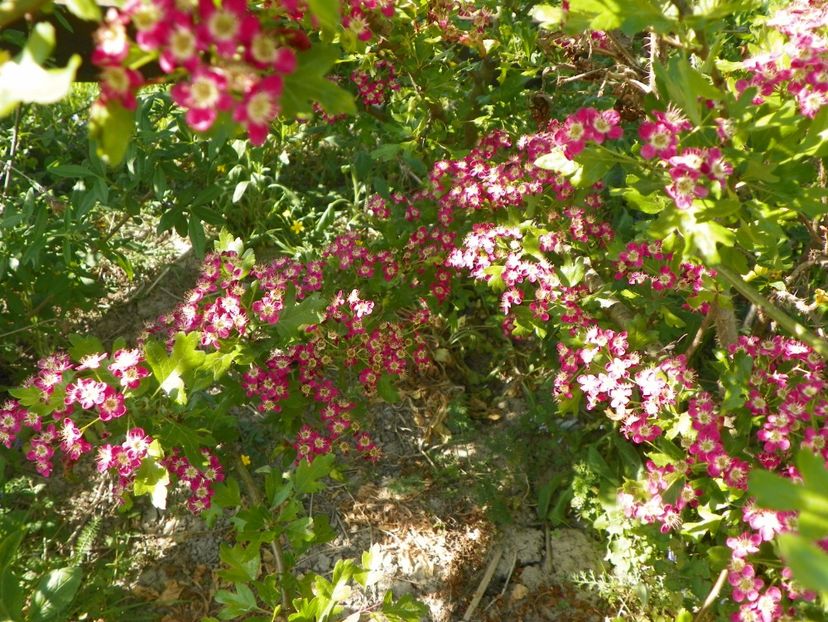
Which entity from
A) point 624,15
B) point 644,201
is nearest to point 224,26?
point 624,15

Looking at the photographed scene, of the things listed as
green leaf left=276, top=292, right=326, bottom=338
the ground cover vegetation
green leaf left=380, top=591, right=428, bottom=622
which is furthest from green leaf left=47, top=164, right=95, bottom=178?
green leaf left=380, top=591, right=428, bottom=622

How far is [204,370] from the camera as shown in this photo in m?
1.83

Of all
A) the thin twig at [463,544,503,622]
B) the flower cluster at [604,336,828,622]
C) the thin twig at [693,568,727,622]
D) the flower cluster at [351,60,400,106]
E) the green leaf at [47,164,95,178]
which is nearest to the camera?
the flower cluster at [604,336,828,622]

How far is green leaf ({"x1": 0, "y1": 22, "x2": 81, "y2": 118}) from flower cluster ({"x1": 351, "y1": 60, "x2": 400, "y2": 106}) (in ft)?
6.51

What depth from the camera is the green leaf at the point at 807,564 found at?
69 cm

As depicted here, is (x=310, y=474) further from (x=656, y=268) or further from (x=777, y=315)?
(x=777, y=315)

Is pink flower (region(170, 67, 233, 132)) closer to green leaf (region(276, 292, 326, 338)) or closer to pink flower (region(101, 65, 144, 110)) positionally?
pink flower (region(101, 65, 144, 110))

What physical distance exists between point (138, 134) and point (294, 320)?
1.01m

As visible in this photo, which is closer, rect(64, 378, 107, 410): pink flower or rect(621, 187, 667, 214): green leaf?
rect(621, 187, 667, 214): green leaf

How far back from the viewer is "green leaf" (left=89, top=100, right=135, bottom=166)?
2.63ft

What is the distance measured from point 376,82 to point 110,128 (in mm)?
2006

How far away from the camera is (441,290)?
254 cm

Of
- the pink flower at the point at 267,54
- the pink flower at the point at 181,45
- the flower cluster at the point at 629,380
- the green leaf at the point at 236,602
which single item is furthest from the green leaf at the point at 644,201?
the green leaf at the point at 236,602

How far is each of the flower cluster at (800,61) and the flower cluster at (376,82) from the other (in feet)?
4.86
